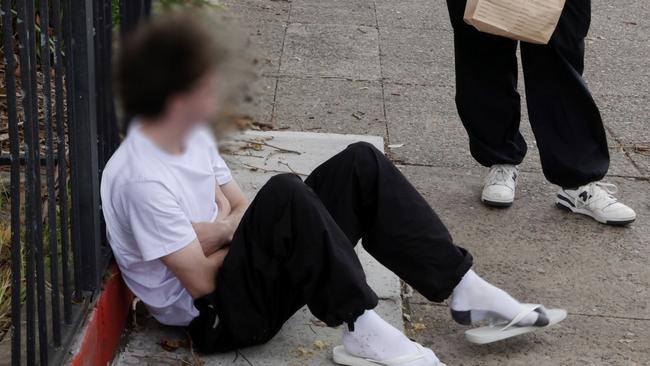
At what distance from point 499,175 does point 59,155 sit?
2333 mm

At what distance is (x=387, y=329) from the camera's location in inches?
106

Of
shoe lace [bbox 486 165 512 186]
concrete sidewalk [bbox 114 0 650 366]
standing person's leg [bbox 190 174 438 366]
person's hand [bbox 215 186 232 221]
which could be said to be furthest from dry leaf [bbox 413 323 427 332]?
shoe lace [bbox 486 165 512 186]

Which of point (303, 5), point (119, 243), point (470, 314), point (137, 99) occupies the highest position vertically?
point (137, 99)

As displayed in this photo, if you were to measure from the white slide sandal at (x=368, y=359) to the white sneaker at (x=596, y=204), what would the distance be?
1.47m

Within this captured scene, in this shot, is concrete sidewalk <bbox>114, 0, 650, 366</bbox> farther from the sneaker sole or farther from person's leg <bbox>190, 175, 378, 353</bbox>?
person's leg <bbox>190, 175, 378, 353</bbox>

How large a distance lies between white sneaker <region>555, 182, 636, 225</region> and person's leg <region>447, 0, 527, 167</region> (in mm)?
277

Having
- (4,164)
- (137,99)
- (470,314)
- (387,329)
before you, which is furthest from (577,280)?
(137,99)

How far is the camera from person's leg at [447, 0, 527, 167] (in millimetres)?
3941

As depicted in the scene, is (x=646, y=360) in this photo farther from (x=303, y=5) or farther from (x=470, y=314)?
(x=303, y=5)

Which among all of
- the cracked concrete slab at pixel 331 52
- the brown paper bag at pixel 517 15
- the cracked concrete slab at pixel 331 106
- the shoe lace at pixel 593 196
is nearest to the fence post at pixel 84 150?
the brown paper bag at pixel 517 15

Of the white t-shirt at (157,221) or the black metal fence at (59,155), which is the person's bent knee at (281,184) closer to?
the white t-shirt at (157,221)

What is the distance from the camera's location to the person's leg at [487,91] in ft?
12.9

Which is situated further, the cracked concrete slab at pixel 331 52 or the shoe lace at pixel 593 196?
the cracked concrete slab at pixel 331 52

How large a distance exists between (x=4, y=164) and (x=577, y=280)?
224 centimetres
